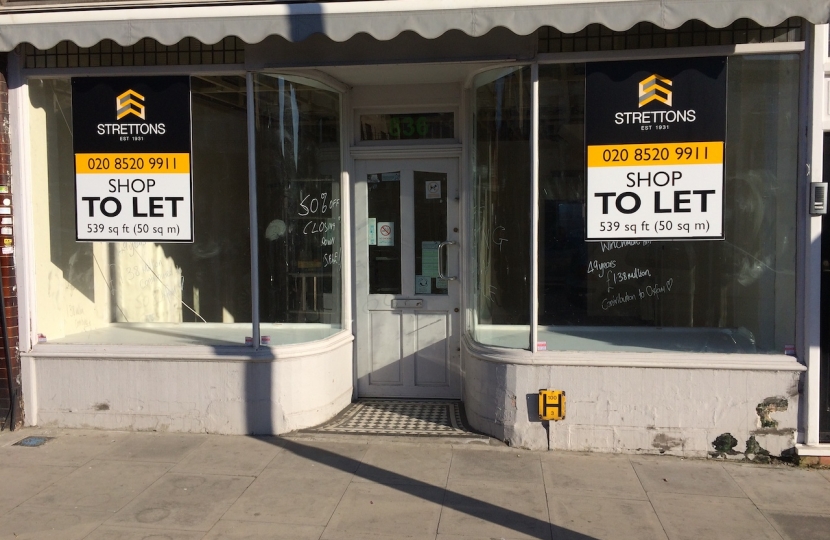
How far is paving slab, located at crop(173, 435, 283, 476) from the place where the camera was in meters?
5.58

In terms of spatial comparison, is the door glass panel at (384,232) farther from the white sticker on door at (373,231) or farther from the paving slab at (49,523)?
the paving slab at (49,523)

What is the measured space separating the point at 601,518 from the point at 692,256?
8.28 ft

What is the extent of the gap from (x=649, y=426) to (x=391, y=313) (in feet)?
8.44

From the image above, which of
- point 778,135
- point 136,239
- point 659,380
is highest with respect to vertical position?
point 778,135

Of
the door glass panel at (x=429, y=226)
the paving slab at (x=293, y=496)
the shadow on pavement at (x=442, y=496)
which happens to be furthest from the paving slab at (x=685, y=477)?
the door glass panel at (x=429, y=226)

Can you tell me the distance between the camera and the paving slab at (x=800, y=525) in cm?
454

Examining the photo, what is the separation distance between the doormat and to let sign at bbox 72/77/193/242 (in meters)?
2.07

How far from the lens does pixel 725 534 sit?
4.53 meters

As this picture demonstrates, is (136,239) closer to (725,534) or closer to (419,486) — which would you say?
(419,486)

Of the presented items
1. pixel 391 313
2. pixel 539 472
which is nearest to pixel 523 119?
pixel 391 313

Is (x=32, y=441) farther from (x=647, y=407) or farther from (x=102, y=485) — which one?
(x=647, y=407)

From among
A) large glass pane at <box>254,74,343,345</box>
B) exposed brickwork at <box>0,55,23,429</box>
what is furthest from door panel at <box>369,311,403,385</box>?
exposed brickwork at <box>0,55,23,429</box>

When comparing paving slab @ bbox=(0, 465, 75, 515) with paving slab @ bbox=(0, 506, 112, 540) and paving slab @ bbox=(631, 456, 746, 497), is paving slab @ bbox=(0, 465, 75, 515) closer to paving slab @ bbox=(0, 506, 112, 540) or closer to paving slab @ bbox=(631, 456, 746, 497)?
paving slab @ bbox=(0, 506, 112, 540)

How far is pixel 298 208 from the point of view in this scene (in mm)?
6676
